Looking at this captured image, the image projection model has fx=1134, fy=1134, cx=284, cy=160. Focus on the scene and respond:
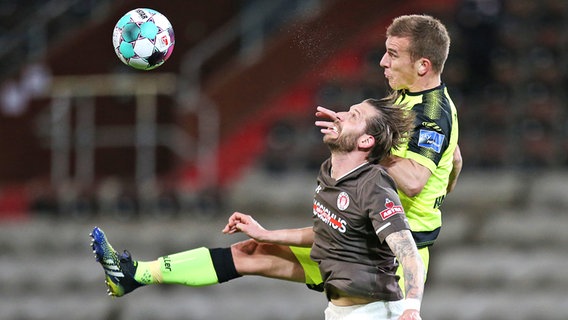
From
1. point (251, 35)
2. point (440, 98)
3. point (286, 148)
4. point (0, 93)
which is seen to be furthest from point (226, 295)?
point (440, 98)

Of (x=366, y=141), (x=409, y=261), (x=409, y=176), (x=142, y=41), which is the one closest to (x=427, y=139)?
(x=409, y=176)

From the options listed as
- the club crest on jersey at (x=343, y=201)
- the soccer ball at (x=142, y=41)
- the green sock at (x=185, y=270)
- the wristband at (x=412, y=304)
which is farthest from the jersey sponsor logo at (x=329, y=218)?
the soccer ball at (x=142, y=41)

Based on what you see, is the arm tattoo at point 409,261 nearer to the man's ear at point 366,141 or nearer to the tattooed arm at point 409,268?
the tattooed arm at point 409,268

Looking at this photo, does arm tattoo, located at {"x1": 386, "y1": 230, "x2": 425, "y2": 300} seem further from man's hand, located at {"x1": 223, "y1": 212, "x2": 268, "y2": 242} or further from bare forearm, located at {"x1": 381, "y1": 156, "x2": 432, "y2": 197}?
man's hand, located at {"x1": 223, "y1": 212, "x2": 268, "y2": 242}

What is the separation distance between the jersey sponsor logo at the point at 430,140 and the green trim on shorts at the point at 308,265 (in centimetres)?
70

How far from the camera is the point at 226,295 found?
959 cm

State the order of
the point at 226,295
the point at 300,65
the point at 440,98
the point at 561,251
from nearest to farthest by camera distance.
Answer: the point at 440,98 → the point at 561,251 → the point at 226,295 → the point at 300,65

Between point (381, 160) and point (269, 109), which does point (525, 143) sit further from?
point (381, 160)

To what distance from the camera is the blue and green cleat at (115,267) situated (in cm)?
479

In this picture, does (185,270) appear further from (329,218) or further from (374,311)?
(374,311)

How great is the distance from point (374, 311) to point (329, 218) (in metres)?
0.41

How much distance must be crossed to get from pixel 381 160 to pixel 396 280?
492mm

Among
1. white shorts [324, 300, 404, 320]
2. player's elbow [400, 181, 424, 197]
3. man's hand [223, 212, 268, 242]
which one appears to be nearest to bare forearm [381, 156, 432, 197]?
player's elbow [400, 181, 424, 197]

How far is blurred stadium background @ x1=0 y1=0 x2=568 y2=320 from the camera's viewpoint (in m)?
9.12
